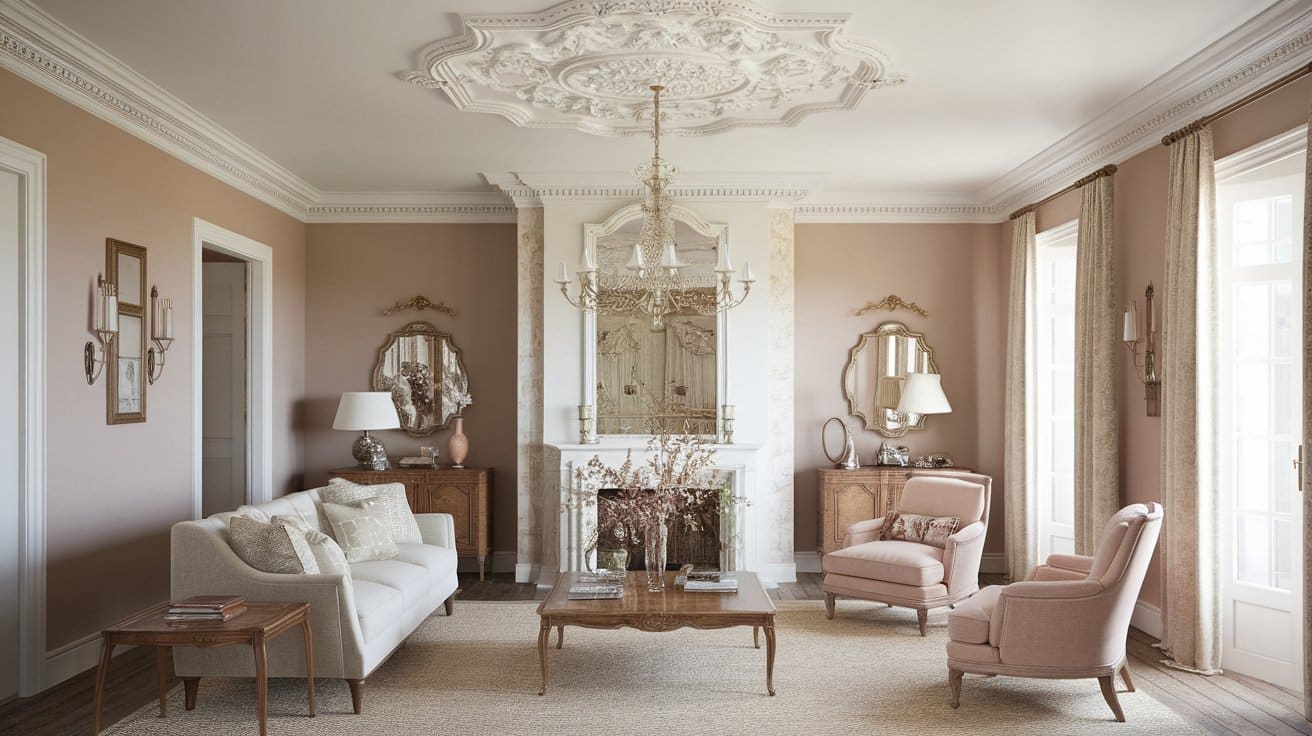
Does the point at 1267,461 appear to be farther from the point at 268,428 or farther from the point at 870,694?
the point at 268,428

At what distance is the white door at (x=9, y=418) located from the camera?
4.22 meters

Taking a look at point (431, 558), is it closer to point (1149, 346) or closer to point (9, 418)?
point (9, 418)

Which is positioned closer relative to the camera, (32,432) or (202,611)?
(202,611)

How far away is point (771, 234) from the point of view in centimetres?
741

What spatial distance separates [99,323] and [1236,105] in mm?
6009

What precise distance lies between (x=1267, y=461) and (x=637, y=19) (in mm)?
3985

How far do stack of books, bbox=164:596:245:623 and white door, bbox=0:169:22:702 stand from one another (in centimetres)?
101

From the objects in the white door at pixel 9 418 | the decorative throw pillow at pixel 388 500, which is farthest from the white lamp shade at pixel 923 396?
the white door at pixel 9 418

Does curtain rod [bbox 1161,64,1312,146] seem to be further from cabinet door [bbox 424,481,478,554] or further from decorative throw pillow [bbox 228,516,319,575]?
cabinet door [bbox 424,481,478,554]

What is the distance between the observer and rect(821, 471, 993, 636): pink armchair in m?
5.59

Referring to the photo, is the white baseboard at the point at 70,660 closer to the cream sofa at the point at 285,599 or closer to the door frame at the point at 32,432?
the door frame at the point at 32,432

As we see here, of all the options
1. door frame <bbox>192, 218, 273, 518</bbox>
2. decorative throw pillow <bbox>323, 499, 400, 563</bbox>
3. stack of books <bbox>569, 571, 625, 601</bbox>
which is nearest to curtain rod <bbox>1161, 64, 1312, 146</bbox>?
stack of books <bbox>569, 571, 625, 601</bbox>

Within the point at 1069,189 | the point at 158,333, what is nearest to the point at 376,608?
the point at 158,333

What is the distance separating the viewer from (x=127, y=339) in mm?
5156
